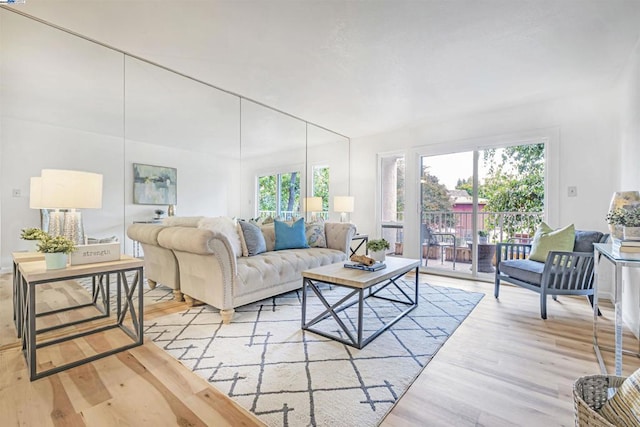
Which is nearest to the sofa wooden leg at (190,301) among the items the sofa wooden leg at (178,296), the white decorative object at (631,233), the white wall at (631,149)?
the sofa wooden leg at (178,296)

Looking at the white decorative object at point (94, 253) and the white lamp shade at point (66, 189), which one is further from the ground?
the white lamp shade at point (66, 189)

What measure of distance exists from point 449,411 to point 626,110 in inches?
133

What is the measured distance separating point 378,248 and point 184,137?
2495 mm

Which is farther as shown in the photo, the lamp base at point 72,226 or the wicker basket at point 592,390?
the lamp base at point 72,226

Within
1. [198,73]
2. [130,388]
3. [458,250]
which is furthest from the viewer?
[458,250]

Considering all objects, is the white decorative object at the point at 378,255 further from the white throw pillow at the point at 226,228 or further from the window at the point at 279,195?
the window at the point at 279,195

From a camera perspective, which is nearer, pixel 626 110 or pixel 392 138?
pixel 626 110

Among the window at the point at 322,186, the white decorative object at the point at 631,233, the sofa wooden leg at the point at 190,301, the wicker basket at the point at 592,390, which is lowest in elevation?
the sofa wooden leg at the point at 190,301

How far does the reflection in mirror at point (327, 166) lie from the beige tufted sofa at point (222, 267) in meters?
2.02

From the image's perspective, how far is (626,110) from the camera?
277 centimetres

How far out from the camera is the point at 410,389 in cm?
154

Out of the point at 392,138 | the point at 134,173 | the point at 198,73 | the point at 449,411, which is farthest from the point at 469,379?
the point at 392,138

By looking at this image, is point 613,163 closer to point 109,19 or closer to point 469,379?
point 469,379

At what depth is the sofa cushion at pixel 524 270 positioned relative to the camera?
8.79 ft
